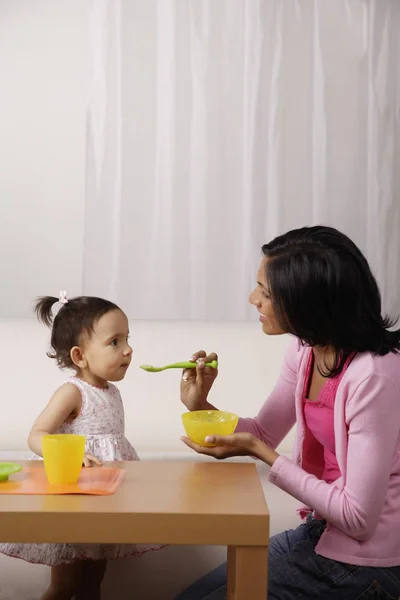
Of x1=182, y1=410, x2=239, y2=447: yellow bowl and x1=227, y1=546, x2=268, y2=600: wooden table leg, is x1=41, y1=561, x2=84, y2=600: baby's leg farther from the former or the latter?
x1=227, y1=546, x2=268, y2=600: wooden table leg

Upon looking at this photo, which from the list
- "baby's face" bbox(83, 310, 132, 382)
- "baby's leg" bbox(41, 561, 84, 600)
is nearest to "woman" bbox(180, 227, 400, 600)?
"baby's leg" bbox(41, 561, 84, 600)

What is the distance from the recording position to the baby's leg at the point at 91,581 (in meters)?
1.83

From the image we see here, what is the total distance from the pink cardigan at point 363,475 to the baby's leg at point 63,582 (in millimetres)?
575

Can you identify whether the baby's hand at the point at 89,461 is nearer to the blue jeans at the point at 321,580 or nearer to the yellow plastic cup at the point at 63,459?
the yellow plastic cup at the point at 63,459

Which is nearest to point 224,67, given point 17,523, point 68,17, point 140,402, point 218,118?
point 218,118

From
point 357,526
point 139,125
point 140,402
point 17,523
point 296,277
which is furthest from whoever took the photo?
point 139,125

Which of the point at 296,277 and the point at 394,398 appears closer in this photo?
the point at 394,398

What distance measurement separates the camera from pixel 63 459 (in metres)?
1.35

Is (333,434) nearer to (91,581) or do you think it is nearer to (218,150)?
(91,581)

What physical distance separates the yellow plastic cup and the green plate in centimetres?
8

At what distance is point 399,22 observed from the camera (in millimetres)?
3184

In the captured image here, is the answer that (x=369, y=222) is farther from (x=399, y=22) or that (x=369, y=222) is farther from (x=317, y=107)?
(x=399, y=22)

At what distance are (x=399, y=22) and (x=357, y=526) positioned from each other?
7.84 ft

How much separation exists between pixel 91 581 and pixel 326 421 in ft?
2.28
